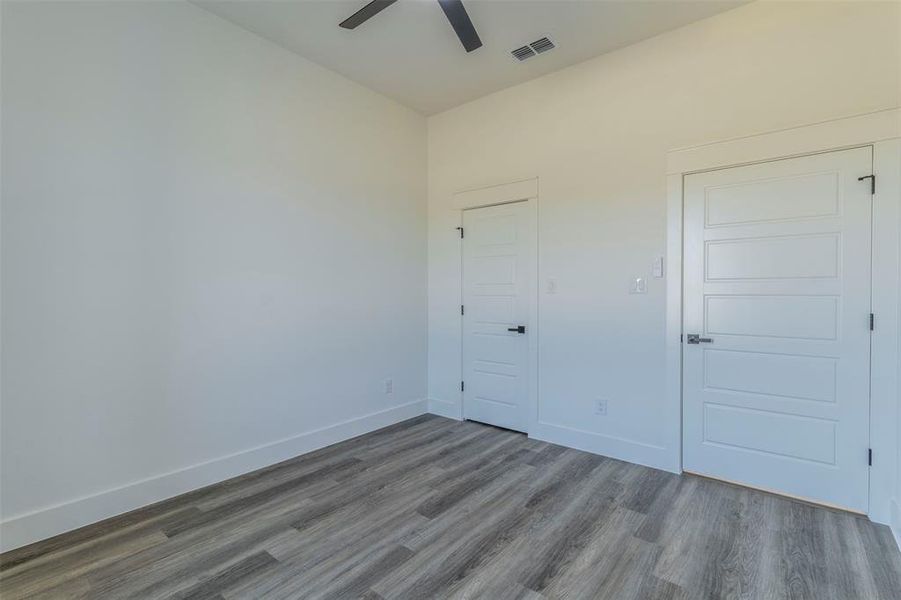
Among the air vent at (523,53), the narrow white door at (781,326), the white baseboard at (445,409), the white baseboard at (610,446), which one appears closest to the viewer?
the narrow white door at (781,326)

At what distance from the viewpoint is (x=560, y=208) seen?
3.54 m

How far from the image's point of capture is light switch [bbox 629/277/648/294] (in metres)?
3.10

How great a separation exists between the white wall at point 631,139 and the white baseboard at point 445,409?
→ 98 centimetres

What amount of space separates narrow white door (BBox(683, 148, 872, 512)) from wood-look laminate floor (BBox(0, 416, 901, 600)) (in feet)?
0.90

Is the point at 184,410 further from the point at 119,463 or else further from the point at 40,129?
the point at 40,129

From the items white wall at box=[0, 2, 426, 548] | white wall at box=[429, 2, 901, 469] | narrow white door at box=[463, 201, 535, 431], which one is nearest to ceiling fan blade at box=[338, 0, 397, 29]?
white wall at box=[0, 2, 426, 548]

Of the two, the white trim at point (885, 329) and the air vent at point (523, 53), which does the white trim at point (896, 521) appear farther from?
the air vent at point (523, 53)

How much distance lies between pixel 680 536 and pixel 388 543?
1614 millimetres

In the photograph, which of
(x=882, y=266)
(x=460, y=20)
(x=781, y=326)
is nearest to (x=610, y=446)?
(x=781, y=326)

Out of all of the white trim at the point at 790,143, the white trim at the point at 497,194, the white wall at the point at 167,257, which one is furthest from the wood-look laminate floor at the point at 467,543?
the white trim at the point at 497,194

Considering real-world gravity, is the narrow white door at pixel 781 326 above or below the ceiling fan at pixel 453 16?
below

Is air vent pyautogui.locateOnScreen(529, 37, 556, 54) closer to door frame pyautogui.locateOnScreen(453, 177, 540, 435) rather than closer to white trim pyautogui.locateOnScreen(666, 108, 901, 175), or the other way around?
door frame pyautogui.locateOnScreen(453, 177, 540, 435)

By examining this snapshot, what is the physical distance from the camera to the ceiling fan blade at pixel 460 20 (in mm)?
2102

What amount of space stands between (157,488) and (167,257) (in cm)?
149
